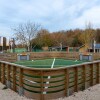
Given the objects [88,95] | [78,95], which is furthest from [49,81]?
[88,95]

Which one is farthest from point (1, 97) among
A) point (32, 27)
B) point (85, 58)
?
point (32, 27)

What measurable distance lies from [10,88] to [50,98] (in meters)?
2.12

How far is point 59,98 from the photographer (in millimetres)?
Result: 5391

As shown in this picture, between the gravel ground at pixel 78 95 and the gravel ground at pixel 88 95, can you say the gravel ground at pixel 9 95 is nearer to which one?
the gravel ground at pixel 78 95

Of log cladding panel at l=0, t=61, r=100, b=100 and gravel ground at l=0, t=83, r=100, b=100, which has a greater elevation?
log cladding panel at l=0, t=61, r=100, b=100

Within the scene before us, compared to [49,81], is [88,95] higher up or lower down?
lower down

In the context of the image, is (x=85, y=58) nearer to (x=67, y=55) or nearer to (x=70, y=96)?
(x=67, y=55)

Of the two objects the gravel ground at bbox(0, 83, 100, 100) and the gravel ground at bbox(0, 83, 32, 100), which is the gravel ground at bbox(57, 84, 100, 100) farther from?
the gravel ground at bbox(0, 83, 32, 100)

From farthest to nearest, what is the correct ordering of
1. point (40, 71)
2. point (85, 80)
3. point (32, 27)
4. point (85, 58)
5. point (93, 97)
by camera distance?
point (32, 27) < point (85, 58) < point (85, 80) < point (93, 97) < point (40, 71)

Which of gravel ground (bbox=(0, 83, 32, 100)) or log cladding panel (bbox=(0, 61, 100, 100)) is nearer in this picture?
log cladding panel (bbox=(0, 61, 100, 100))

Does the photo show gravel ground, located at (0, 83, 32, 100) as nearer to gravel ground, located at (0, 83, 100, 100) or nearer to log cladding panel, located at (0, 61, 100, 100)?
gravel ground, located at (0, 83, 100, 100)

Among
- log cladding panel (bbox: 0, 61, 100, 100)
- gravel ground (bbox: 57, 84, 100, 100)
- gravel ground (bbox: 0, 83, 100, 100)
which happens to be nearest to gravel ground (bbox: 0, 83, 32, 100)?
gravel ground (bbox: 0, 83, 100, 100)

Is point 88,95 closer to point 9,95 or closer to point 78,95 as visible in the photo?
point 78,95

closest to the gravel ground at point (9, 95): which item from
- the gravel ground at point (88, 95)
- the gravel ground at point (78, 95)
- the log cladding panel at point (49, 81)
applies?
the gravel ground at point (78, 95)
